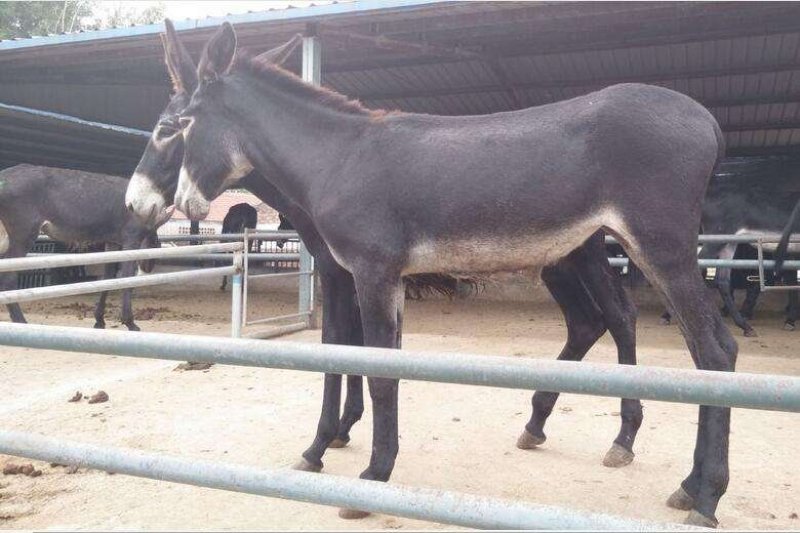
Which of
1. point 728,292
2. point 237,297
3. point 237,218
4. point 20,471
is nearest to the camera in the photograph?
point 20,471

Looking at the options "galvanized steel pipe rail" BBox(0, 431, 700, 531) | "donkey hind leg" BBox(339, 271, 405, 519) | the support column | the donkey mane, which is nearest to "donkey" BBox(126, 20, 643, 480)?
the donkey mane

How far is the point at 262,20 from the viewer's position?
20.8 feet

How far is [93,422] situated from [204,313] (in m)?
5.07

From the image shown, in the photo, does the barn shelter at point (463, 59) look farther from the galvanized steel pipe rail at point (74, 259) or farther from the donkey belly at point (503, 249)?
the donkey belly at point (503, 249)

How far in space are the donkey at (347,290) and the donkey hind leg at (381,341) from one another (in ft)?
1.57

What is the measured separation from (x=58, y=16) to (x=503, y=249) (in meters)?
34.8

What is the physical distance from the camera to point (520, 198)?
2529mm

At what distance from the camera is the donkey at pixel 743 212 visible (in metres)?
7.79

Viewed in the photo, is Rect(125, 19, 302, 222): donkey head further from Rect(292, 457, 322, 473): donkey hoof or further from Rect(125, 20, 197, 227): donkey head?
Rect(292, 457, 322, 473): donkey hoof

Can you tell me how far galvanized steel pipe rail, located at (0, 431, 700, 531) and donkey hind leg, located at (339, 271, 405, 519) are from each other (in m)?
1.33

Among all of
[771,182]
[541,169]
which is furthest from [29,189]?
[771,182]

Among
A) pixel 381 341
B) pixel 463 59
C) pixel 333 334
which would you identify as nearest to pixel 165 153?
pixel 333 334

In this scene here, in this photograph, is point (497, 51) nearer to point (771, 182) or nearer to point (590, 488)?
point (771, 182)

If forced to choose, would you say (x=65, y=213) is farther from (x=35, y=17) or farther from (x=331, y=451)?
(x=35, y=17)
